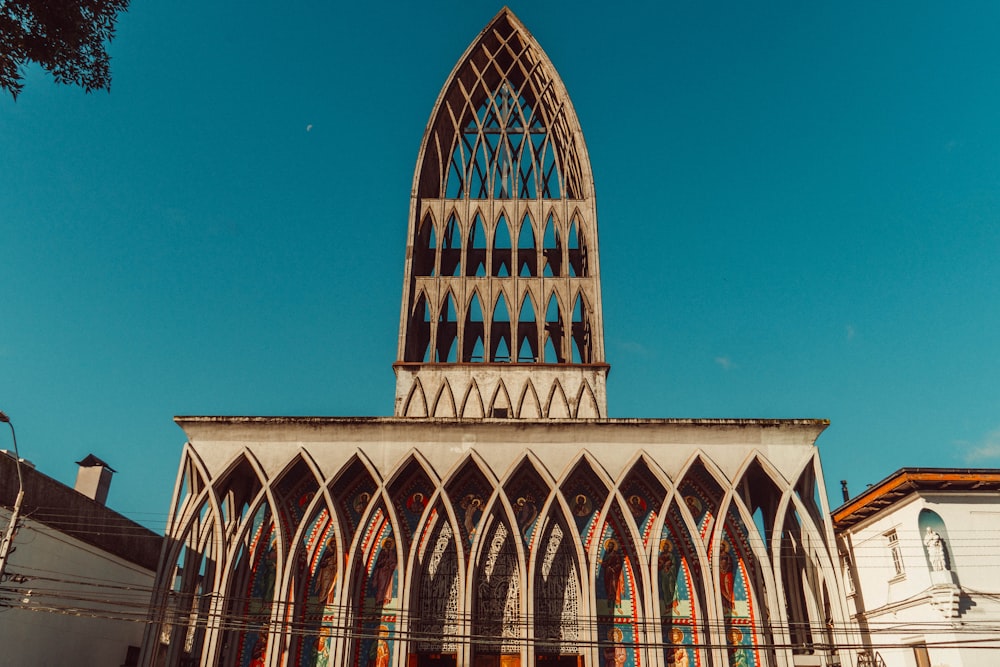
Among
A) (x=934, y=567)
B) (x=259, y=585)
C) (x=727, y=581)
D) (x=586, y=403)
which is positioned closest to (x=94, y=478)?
(x=259, y=585)

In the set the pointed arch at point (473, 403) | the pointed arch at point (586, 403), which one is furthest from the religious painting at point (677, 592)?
the pointed arch at point (473, 403)

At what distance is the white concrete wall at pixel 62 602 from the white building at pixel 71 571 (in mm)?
35

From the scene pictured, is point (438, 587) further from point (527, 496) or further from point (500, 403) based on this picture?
point (500, 403)

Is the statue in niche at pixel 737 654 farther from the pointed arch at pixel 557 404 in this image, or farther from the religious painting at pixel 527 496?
the pointed arch at pixel 557 404

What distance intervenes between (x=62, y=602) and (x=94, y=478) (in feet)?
26.5

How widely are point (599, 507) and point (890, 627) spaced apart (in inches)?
456

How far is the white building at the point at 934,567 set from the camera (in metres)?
22.9

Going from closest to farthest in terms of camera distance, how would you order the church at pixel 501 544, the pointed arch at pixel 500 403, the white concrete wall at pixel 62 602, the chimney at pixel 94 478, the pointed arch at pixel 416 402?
the church at pixel 501 544, the white concrete wall at pixel 62 602, the pointed arch at pixel 500 403, the pointed arch at pixel 416 402, the chimney at pixel 94 478

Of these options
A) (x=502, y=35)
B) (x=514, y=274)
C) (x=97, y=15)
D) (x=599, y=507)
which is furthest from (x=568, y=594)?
(x=502, y=35)

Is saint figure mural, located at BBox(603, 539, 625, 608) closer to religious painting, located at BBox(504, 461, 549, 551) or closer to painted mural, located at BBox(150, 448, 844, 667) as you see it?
painted mural, located at BBox(150, 448, 844, 667)

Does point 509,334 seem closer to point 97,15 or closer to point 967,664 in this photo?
point 967,664

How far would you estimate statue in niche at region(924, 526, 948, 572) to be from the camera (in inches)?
933

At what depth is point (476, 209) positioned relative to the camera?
114 feet

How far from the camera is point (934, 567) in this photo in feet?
78.2
